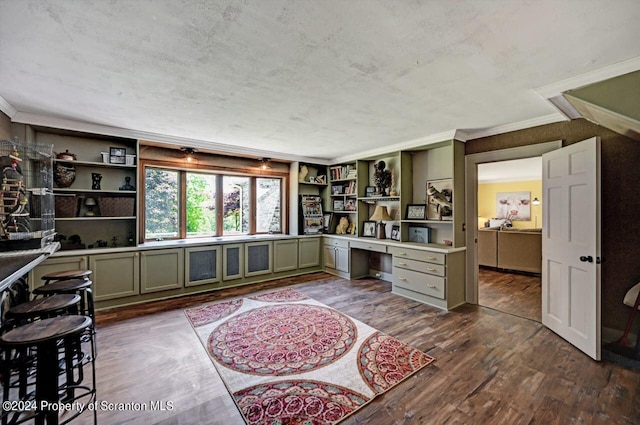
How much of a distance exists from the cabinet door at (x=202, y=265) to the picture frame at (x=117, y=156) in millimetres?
1513

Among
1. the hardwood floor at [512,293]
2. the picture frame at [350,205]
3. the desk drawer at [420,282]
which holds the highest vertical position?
the picture frame at [350,205]

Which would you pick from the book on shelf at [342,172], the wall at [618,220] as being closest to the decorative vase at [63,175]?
the book on shelf at [342,172]

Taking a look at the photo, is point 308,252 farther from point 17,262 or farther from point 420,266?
point 17,262

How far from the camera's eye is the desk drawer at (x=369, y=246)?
4.48 m

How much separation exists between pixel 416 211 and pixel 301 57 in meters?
3.19

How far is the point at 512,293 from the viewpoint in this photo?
425 cm

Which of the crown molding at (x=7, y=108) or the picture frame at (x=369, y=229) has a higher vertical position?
the crown molding at (x=7, y=108)

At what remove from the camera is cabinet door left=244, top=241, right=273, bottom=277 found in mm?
4793

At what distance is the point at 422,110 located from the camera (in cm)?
288

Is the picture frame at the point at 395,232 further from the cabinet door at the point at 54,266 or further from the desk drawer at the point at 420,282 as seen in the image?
the cabinet door at the point at 54,266

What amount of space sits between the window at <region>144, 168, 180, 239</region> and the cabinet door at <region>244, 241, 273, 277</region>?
4.02ft

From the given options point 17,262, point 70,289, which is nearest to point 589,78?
point 70,289

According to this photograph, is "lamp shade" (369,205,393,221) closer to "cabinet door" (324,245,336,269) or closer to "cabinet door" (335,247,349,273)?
"cabinet door" (335,247,349,273)

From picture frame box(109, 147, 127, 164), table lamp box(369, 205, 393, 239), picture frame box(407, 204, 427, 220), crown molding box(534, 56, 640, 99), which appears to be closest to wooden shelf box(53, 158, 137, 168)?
picture frame box(109, 147, 127, 164)
